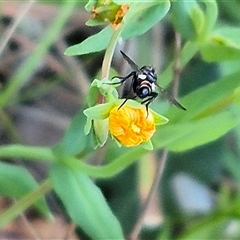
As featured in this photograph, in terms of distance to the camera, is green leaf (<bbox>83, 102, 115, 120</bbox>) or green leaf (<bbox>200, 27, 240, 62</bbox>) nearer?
green leaf (<bbox>83, 102, 115, 120</bbox>)

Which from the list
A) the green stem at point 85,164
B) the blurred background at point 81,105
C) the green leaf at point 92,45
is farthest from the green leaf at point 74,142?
the blurred background at point 81,105

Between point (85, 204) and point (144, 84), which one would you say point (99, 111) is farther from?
point (85, 204)

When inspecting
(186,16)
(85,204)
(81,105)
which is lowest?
(81,105)

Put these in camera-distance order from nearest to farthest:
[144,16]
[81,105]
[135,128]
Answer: [135,128] → [144,16] → [81,105]

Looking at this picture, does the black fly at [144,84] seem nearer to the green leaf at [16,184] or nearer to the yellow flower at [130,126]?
the yellow flower at [130,126]

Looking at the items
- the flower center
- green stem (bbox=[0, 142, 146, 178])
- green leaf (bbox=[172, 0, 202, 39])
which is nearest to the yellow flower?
the flower center

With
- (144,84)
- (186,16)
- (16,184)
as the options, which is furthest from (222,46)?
(16,184)

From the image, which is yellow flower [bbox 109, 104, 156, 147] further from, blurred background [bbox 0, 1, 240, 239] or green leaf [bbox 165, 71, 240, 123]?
blurred background [bbox 0, 1, 240, 239]

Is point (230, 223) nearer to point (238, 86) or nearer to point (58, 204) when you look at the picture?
point (58, 204)
